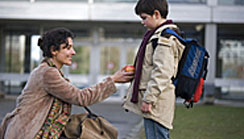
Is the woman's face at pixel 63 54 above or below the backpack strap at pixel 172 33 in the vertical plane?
below

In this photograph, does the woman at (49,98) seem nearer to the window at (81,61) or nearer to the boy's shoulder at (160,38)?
the boy's shoulder at (160,38)

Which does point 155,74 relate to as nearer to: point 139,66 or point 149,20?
point 139,66

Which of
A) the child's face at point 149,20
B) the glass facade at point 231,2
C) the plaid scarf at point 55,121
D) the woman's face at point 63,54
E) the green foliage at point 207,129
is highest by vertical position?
the glass facade at point 231,2

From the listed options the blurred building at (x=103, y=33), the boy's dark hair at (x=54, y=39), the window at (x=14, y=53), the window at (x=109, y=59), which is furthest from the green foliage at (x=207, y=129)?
the window at (x=14, y=53)

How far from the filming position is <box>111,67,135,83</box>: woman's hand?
3.25 metres

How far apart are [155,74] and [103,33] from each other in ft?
46.0

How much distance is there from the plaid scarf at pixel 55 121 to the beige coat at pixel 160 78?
59cm

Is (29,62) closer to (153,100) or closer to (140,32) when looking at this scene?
(140,32)

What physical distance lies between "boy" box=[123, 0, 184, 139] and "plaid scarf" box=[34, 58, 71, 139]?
0.58m

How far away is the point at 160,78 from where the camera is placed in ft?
10.2

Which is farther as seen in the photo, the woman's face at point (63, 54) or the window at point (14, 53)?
the window at point (14, 53)

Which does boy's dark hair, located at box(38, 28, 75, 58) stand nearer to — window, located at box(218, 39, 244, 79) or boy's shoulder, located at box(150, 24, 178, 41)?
boy's shoulder, located at box(150, 24, 178, 41)

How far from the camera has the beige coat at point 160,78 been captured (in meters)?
3.10

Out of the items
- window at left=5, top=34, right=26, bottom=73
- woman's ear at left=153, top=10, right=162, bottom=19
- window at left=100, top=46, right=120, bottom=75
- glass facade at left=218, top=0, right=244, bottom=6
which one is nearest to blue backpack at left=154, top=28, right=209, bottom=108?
woman's ear at left=153, top=10, right=162, bottom=19
